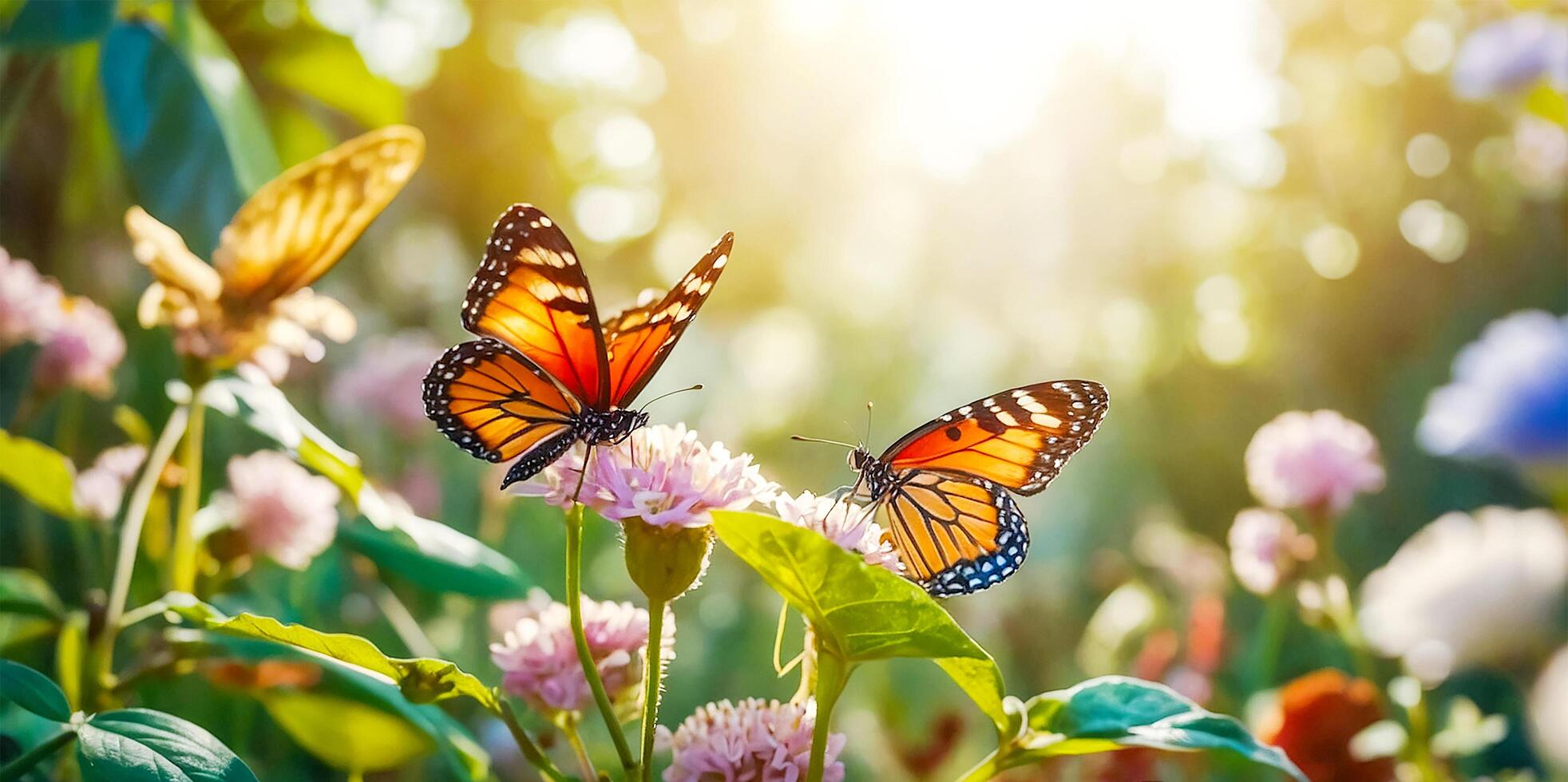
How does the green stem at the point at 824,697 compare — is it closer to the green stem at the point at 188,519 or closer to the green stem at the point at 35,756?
the green stem at the point at 35,756

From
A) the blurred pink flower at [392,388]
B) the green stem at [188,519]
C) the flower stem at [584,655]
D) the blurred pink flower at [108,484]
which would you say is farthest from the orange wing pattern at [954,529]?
the blurred pink flower at [392,388]

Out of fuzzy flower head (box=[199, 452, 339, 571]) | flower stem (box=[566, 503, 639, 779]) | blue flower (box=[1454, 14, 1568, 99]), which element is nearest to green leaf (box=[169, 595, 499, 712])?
flower stem (box=[566, 503, 639, 779])

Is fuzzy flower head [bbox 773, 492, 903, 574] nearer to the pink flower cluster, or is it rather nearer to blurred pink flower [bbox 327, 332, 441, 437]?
the pink flower cluster

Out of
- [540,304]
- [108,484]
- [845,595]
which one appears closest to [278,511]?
[108,484]

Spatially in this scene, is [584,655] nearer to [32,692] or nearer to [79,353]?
[32,692]

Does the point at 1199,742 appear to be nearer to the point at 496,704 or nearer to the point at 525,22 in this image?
the point at 496,704

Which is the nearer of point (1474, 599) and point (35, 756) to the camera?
point (35, 756)
